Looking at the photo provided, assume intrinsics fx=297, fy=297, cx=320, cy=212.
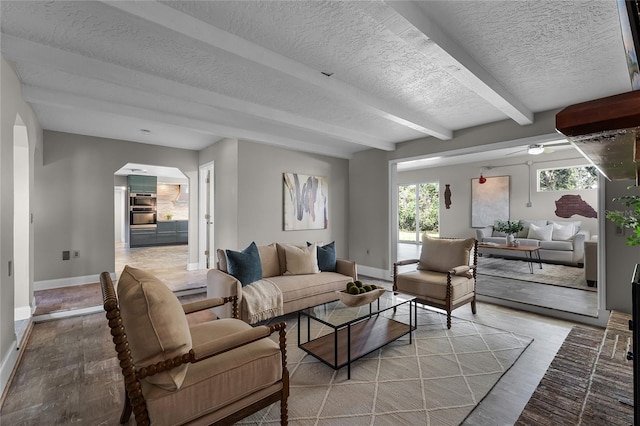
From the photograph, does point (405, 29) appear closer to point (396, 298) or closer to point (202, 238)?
point (396, 298)

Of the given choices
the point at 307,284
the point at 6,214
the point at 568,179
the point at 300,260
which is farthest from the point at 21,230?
the point at 568,179

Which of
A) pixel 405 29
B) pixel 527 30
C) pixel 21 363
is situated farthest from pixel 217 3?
pixel 21 363

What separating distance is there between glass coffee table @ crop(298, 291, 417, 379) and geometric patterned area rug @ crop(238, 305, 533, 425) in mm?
151

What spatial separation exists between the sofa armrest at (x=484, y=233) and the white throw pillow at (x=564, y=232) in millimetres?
1330

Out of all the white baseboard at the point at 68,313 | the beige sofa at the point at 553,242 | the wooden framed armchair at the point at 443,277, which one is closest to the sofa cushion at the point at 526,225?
the beige sofa at the point at 553,242

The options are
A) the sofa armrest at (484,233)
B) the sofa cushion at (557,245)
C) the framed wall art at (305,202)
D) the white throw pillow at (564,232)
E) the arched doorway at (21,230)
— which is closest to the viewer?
the arched doorway at (21,230)

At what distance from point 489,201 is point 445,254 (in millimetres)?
5328

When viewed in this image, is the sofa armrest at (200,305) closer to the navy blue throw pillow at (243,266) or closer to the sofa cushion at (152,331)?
the sofa cushion at (152,331)

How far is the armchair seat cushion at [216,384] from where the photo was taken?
1.37 m

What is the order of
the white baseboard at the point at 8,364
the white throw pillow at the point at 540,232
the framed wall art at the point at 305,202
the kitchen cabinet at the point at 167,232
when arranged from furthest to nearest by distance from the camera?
the kitchen cabinet at the point at 167,232 → the white throw pillow at the point at 540,232 → the framed wall art at the point at 305,202 → the white baseboard at the point at 8,364

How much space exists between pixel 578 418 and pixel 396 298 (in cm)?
168

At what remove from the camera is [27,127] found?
3.12 metres

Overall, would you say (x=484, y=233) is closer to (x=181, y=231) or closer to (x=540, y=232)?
(x=540, y=232)

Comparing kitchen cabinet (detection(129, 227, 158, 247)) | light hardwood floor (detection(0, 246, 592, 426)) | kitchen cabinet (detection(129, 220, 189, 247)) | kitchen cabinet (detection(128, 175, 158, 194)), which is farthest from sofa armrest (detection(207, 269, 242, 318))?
kitchen cabinet (detection(128, 175, 158, 194))
